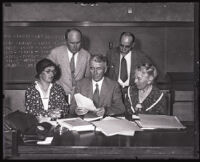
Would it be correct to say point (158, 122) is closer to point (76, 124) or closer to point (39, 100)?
point (76, 124)

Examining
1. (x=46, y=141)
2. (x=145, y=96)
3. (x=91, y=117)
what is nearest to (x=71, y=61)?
(x=145, y=96)

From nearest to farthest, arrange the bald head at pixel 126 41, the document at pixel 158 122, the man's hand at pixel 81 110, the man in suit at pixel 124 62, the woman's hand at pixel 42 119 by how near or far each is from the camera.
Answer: the document at pixel 158 122
the woman's hand at pixel 42 119
the man's hand at pixel 81 110
the bald head at pixel 126 41
the man in suit at pixel 124 62

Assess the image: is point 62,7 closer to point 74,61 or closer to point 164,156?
point 74,61

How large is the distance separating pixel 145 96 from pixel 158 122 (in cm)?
54

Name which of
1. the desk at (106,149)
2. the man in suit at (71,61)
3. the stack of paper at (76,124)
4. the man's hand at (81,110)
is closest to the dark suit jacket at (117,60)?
the man in suit at (71,61)

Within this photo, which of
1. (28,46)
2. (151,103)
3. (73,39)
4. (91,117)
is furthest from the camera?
(28,46)

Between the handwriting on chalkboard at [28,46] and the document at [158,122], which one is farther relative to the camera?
the handwriting on chalkboard at [28,46]

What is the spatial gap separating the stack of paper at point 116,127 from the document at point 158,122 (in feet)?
0.31

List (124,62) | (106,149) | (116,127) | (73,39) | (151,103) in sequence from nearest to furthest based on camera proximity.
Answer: (106,149), (116,127), (151,103), (73,39), (124,62)

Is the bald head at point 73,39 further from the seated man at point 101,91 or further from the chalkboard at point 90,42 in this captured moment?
the chalkboard at point 90,42

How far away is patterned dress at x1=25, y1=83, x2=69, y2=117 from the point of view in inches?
131

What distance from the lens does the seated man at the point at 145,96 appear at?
325 centimetres

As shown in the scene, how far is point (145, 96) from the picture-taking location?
3328 mm

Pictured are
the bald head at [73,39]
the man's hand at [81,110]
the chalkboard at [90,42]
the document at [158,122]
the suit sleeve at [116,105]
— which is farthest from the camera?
the chalkboard at [90,42]
